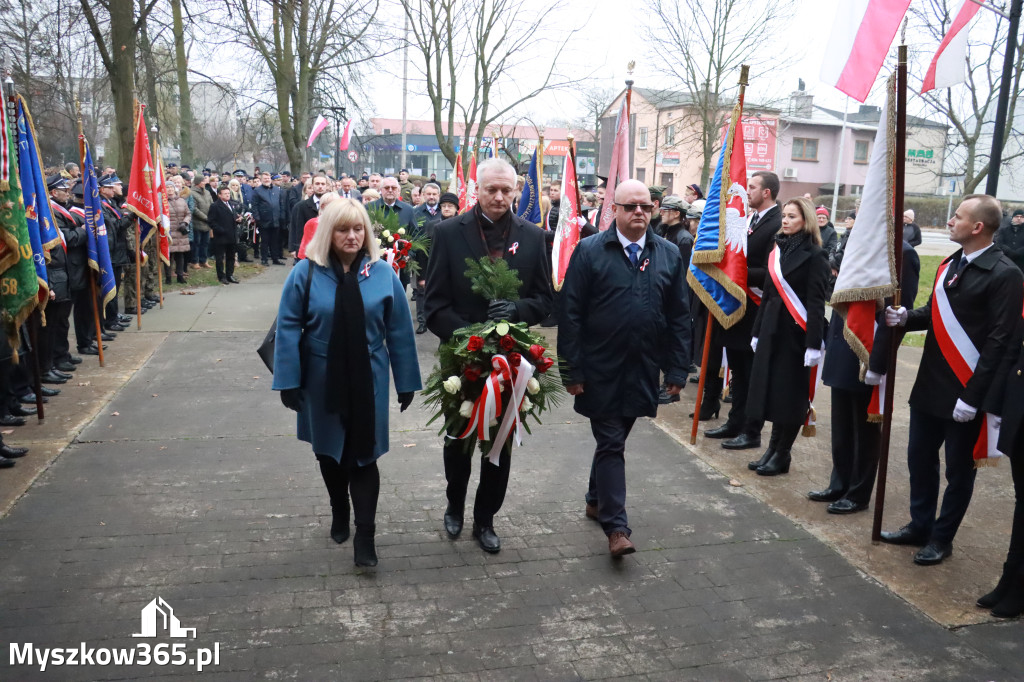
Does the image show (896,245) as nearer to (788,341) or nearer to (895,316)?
(895,316)

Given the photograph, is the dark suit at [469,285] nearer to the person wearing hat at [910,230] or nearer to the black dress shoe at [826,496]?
the black dress shoe at [826,496]

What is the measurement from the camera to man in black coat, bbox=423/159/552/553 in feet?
15.2

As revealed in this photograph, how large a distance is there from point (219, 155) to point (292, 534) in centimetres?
6872

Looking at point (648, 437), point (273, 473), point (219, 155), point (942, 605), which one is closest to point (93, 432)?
point (273, 473)

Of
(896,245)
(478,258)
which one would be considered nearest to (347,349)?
(478,258)

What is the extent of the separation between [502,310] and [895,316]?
7.59ft

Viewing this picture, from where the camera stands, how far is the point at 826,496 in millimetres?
5727

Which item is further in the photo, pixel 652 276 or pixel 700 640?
pixel 652 276

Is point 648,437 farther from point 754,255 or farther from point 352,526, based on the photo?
point 352,526

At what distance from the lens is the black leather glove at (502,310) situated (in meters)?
4.48

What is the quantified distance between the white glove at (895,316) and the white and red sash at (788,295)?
1272 mm

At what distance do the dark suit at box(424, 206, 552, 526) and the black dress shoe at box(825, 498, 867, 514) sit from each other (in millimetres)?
2370

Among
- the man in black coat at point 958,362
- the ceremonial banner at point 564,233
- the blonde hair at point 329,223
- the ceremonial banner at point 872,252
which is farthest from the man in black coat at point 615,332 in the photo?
the ceremonial banner at point 564,233

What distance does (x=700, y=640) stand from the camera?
386 centimetres
